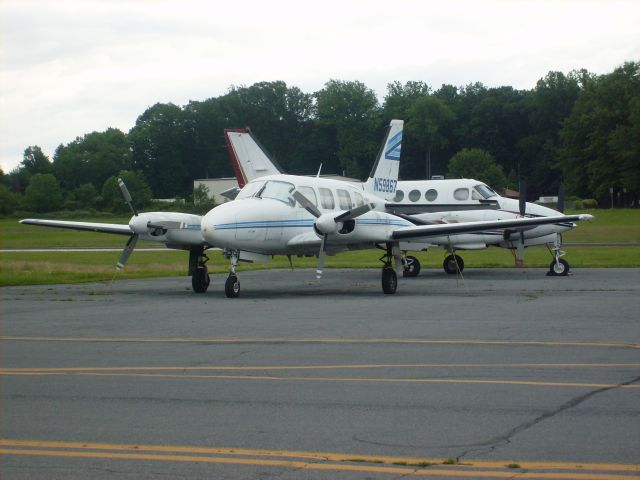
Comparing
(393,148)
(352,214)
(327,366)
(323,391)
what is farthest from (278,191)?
(323,391)

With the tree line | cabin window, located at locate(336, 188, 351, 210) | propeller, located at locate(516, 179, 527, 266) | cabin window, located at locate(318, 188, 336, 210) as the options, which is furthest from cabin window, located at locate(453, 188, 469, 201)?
the tree line

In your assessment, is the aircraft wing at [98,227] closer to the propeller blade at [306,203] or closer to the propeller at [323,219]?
the propeller blade at [306,203]

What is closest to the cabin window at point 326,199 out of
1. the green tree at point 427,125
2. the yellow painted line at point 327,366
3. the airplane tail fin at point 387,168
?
the airplane tail fin at point 387,168

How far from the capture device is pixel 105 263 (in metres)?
39.9

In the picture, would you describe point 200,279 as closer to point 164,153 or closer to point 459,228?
point 459,228

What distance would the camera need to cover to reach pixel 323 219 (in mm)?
22625

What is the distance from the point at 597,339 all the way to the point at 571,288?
10.1m

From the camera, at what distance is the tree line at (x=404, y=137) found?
110500 millimetres

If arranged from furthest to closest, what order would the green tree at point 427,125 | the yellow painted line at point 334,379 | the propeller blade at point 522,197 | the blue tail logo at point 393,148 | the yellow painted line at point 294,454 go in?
the green tree at point 427,125 → the blue tail logo at point 393,148 → the propeller blade at point 522,197 → the yellow painted line at point 334,379 → the yellow painted line at point 294,454

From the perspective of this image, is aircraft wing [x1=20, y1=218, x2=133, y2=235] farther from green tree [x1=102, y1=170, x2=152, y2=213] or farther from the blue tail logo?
green tree [x1=102, y1=170, x2=152, y2=213]

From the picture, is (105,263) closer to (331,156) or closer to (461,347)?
(461,347)

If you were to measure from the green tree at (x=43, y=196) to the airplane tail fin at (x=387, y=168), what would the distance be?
52.8 metres

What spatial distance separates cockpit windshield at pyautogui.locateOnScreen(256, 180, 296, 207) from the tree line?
71.2m

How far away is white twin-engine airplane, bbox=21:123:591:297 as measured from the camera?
2216 cm
